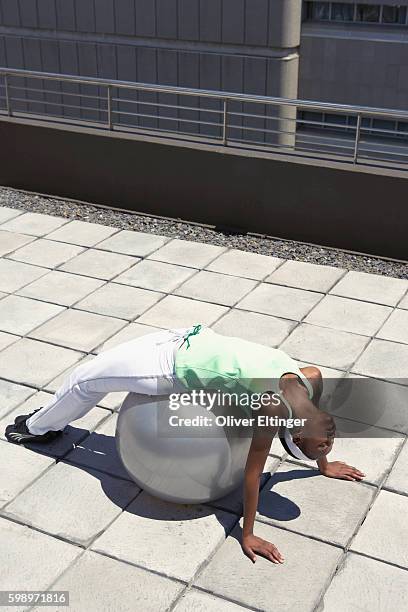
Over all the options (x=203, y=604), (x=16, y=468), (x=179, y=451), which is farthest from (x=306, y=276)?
(x=203, y=604)

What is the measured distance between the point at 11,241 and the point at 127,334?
3.22 metres

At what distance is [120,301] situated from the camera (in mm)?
8727

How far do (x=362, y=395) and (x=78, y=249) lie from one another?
461 cm

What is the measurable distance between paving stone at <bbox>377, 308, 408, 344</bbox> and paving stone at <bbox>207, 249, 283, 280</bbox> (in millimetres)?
1748

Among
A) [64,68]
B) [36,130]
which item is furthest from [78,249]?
[64,68]

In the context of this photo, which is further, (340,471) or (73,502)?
(340,471)

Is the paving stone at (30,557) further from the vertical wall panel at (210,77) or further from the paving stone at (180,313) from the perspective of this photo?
the vertical wall panel at (210,77)

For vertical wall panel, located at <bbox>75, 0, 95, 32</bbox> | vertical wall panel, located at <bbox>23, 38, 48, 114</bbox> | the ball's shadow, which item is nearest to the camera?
the ball's shadow

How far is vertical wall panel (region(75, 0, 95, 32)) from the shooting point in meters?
21.7

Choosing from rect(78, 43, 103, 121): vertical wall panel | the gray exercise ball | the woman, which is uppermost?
the woman

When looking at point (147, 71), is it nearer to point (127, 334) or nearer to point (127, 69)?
point (127, 69)

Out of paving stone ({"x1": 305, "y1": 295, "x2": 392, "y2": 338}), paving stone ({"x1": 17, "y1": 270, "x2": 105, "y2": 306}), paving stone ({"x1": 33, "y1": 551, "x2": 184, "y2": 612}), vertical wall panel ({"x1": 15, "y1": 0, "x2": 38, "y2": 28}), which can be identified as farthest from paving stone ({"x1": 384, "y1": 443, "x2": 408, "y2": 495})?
vertical wall panel ({"x1": 15, "y1": 0, "x2": 38, "y2": 28})

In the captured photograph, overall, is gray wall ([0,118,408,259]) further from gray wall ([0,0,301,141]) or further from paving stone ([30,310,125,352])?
gray wall ([0,0,301,141])

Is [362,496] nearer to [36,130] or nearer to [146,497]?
[146,497]
